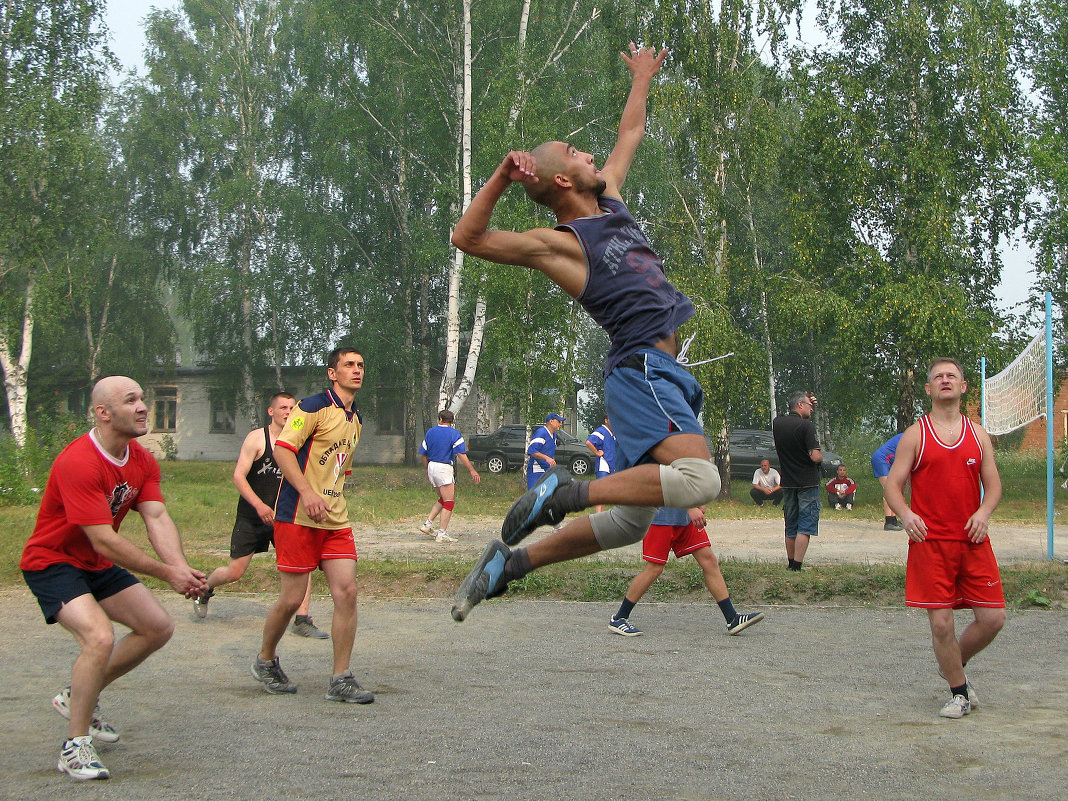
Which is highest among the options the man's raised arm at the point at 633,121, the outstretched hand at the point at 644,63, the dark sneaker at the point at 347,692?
the outstretched hand at the point at 644,63

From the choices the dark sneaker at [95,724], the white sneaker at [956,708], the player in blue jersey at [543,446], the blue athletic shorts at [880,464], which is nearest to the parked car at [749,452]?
the blue athletic shorts at [880,464]

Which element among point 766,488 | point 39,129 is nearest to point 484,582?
point 766,488

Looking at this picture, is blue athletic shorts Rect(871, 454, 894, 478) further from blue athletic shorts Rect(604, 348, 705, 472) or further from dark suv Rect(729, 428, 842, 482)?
dark suv Rect(729, 428, 842, 482)

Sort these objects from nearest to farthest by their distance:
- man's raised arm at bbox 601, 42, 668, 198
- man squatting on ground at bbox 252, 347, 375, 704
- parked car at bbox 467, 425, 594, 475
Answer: man's raised arm at bbox 601, 42, 668, 198, man squatting on ground at bbox 252, 347, 375, 704, parked car at bbox 467, 425, 594, 475

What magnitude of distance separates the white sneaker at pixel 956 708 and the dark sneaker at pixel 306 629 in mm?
4943

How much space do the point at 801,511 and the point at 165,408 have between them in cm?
4228

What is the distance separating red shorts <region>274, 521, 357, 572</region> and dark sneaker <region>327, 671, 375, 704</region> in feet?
2.57

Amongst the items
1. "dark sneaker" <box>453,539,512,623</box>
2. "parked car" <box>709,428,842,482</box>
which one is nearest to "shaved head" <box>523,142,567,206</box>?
"dark sneaker" <box>453,539,512,623</box>

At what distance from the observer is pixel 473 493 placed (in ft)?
91.7

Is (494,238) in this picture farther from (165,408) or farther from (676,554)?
(165,408)

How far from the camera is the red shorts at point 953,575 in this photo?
5773 mm

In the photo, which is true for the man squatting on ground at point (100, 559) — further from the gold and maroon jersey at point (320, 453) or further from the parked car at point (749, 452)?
the parked car at point (749, 452)

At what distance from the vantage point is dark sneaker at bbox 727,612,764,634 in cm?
789

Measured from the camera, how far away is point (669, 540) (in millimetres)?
8219
